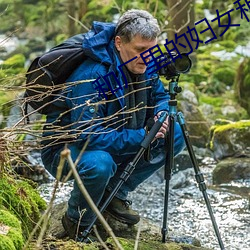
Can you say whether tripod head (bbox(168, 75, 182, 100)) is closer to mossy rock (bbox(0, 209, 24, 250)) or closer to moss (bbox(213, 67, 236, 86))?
mossy rock (bbox(0, 209, 24, 250))

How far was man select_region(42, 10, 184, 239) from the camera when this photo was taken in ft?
10.6

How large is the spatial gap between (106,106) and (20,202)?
72 centimetres

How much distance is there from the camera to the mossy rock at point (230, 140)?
679cm

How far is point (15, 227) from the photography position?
2.61 metres

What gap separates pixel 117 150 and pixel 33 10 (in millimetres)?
12666

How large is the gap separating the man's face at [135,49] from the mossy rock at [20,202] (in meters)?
0.92

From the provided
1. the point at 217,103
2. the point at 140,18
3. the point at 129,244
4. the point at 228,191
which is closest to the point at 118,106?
the point at 140,18

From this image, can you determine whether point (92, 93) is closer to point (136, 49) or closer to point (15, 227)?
point (136, 49)

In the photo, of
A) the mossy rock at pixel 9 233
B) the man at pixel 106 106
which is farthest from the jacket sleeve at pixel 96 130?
the mossy rock at pixel 9 233

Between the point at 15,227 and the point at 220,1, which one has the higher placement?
the point at 15,227

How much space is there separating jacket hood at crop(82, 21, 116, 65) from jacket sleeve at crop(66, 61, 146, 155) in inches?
3.8

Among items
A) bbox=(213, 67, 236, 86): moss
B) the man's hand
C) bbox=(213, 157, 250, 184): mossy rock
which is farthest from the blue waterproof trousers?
bbox=(213, 67, 236, 86): moss

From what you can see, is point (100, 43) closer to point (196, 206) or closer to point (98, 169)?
point (98, 169)

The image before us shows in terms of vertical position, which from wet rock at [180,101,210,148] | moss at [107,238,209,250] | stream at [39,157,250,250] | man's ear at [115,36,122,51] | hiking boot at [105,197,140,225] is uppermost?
man's ear at [115,36,122,51]
